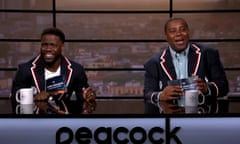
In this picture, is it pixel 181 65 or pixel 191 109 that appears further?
pixel 181 65

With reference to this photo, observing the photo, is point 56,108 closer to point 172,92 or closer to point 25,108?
point 25,108

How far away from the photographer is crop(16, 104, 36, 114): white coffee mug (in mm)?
2283

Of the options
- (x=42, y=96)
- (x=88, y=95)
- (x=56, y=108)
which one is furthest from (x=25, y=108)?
(x=88, y=95)

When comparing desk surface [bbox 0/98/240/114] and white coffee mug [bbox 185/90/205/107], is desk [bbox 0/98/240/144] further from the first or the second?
white coffee mug [bbox 185/90/205/107]

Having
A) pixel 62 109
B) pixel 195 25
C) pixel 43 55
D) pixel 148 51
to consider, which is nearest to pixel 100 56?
pixel 148 51

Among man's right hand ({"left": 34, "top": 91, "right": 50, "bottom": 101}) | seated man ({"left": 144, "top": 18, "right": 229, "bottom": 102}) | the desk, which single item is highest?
seated man ({"left": 144, "top": 18, "right": 229, "bottom": 102})

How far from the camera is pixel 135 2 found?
5.03 metres

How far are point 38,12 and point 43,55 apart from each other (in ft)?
6.76

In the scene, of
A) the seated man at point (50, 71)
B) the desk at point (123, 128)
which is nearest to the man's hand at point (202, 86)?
the desk at point (123, 128)

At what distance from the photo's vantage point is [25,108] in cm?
238

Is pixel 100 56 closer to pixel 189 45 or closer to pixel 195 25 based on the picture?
pixel 195 25

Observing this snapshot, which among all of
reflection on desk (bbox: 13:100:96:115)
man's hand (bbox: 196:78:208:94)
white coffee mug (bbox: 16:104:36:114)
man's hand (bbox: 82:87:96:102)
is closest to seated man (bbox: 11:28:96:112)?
man's hand (bbox: 82:87:96:102)

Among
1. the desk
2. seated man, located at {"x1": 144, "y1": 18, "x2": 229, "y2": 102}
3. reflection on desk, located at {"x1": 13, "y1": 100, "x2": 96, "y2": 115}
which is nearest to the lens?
the desk

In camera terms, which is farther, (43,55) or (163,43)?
(163,43)
